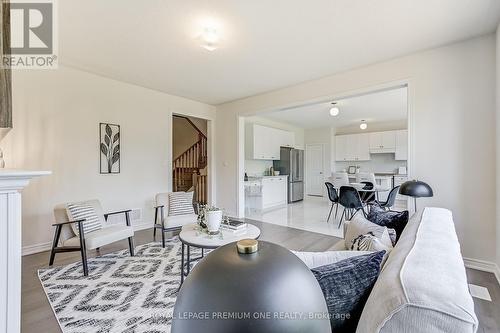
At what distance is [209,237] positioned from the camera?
2.31m

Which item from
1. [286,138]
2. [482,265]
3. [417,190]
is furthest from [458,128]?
[286,138]

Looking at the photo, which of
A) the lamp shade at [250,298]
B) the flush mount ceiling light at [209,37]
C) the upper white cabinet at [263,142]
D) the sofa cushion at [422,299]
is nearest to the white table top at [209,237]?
the sofa cushion at [422,299]

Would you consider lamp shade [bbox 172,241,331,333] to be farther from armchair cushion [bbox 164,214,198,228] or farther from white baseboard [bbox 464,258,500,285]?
white baseboard [bbox 464,258,500,285]

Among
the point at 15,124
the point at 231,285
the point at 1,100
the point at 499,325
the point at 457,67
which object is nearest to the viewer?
the point at 231,285

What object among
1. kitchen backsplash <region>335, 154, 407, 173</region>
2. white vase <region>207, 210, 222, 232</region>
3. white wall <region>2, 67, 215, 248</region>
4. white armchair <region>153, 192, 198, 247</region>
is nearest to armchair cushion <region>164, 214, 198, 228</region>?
white armchair <region>153, 192, 198, 247</region>

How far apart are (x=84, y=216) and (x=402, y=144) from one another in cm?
785

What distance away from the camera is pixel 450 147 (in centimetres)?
290

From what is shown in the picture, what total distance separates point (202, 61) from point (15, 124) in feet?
8.43

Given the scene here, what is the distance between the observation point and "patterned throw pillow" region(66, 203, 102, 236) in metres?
2.69

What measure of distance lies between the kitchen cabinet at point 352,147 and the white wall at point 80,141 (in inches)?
226

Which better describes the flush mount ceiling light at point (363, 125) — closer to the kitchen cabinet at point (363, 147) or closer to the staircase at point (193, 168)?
the kitchen cabinet at point (363, 147)

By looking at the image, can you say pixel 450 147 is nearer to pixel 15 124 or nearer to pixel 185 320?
pixel 185 320

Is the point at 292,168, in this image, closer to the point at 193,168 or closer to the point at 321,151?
the point at 321,151

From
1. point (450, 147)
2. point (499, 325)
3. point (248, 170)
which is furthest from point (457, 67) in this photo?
Answer: point (248, 170)
